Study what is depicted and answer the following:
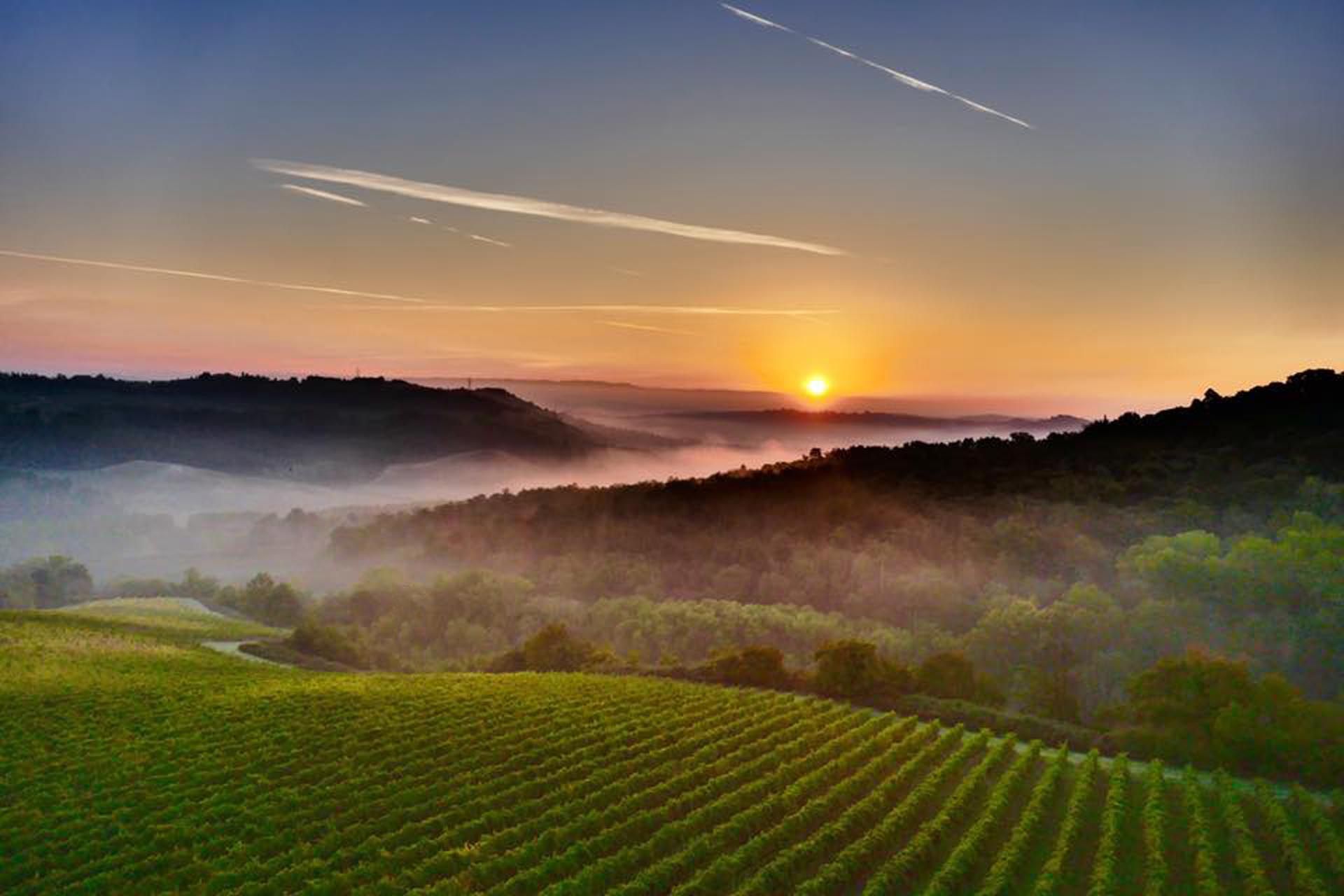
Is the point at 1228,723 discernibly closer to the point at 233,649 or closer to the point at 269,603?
the point at 233,649

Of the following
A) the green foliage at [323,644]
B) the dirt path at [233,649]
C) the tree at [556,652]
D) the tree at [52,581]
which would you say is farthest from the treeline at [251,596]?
the tree at [556,652]

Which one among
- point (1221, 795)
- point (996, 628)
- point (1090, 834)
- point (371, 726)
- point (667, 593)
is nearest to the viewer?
point (1090, 834)

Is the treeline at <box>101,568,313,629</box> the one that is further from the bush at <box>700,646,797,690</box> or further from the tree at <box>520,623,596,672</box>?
the bush at <box>700,646,797,690</box>

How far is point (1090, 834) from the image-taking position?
3516 cm

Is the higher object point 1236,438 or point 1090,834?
point 1236,438

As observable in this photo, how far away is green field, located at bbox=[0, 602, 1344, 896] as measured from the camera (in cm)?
2928

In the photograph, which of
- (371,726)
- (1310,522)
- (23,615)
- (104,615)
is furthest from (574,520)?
(371,726)

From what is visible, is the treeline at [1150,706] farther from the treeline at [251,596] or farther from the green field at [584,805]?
the treeline at [251,596]

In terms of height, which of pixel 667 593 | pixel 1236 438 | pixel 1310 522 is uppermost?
pixel 1236 438

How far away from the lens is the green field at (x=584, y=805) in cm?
2928

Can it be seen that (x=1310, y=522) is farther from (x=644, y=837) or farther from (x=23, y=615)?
(x=23, y=615)

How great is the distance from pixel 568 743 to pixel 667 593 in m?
94.0

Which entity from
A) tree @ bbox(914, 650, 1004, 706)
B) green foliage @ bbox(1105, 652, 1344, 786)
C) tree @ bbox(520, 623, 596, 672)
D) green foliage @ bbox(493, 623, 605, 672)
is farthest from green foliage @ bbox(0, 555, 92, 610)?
green foliage @ bbox(1105, 652, 1344, 786)

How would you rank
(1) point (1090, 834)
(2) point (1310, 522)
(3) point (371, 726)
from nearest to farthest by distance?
(1) point (1090, 834)
(3) point (371, 726)
(2) point (1310, 522)
